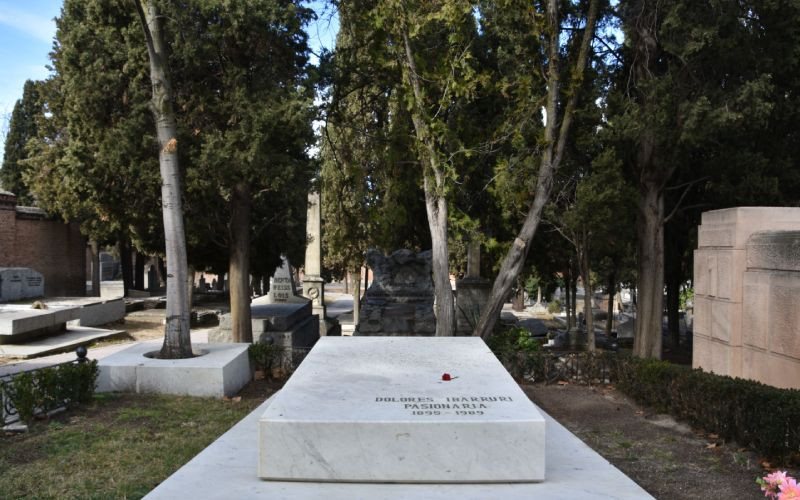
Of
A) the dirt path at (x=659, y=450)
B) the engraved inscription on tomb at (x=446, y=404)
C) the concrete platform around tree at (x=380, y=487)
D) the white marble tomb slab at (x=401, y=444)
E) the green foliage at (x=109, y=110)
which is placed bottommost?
the dirt path at (x=659, y=450)

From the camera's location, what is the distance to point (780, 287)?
22.9ft

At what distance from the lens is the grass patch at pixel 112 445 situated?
189 inches

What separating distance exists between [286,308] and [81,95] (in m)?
7.68

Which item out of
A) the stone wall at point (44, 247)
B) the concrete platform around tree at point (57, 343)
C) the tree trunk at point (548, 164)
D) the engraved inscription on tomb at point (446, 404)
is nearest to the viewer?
the engraved inscription on tomb at point (446, 404)

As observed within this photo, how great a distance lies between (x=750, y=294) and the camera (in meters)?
7.61

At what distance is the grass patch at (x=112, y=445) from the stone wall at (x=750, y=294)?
5982mm

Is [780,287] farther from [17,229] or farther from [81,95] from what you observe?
[17,229]

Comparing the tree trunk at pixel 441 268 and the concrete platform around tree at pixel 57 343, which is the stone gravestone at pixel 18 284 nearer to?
the concrete platform around tree at pixel 57 343

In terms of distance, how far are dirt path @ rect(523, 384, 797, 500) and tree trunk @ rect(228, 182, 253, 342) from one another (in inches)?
273

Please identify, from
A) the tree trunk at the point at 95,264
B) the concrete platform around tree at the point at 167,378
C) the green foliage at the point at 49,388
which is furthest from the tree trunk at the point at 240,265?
the tree trunk at the point at 95,264

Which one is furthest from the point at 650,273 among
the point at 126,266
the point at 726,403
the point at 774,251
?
the point at 126,266

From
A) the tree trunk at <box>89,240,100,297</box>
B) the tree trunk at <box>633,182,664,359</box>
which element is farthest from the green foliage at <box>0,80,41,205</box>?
the tree trunk at <box>633,182,664,359</box>

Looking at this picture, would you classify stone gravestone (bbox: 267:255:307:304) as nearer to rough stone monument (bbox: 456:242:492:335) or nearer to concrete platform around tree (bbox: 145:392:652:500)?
rough stone monument (bbox: 456:242:492:335)

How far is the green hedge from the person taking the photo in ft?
18.0
